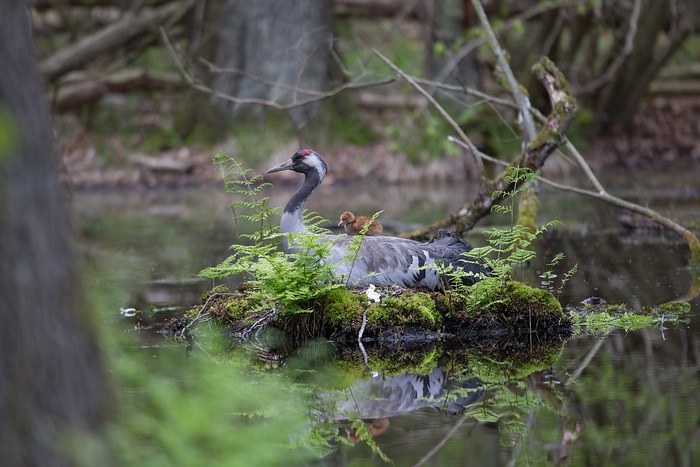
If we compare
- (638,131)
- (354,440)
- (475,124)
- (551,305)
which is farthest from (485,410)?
(638,131)

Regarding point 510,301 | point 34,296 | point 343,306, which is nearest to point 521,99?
point 510,301

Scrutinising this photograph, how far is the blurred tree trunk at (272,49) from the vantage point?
2322 cm

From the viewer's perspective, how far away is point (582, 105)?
25.5m

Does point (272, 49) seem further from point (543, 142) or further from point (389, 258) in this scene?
point (389, 258)

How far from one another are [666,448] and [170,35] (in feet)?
70.2

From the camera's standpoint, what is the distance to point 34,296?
11.9 ft

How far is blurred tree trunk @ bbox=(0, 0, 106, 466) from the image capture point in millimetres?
3572

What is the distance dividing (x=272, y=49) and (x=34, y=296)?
20239 millimetres

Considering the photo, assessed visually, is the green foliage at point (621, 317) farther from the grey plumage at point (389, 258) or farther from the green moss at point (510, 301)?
the grey plumage at point (389, 258)

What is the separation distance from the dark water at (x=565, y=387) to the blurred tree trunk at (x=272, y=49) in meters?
9.34

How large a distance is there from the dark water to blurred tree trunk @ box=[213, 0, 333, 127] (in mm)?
9338

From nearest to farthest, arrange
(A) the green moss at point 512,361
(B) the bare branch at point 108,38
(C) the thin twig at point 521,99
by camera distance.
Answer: (A) the green moss at point 512,361, (C) the thin twig at point 521,99, (B) the bare branch at point 108,38

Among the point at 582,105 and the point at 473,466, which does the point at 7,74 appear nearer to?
the point at 473,466

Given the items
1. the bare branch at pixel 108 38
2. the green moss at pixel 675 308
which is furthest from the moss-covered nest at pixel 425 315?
the bare branch at pixel 108 38
